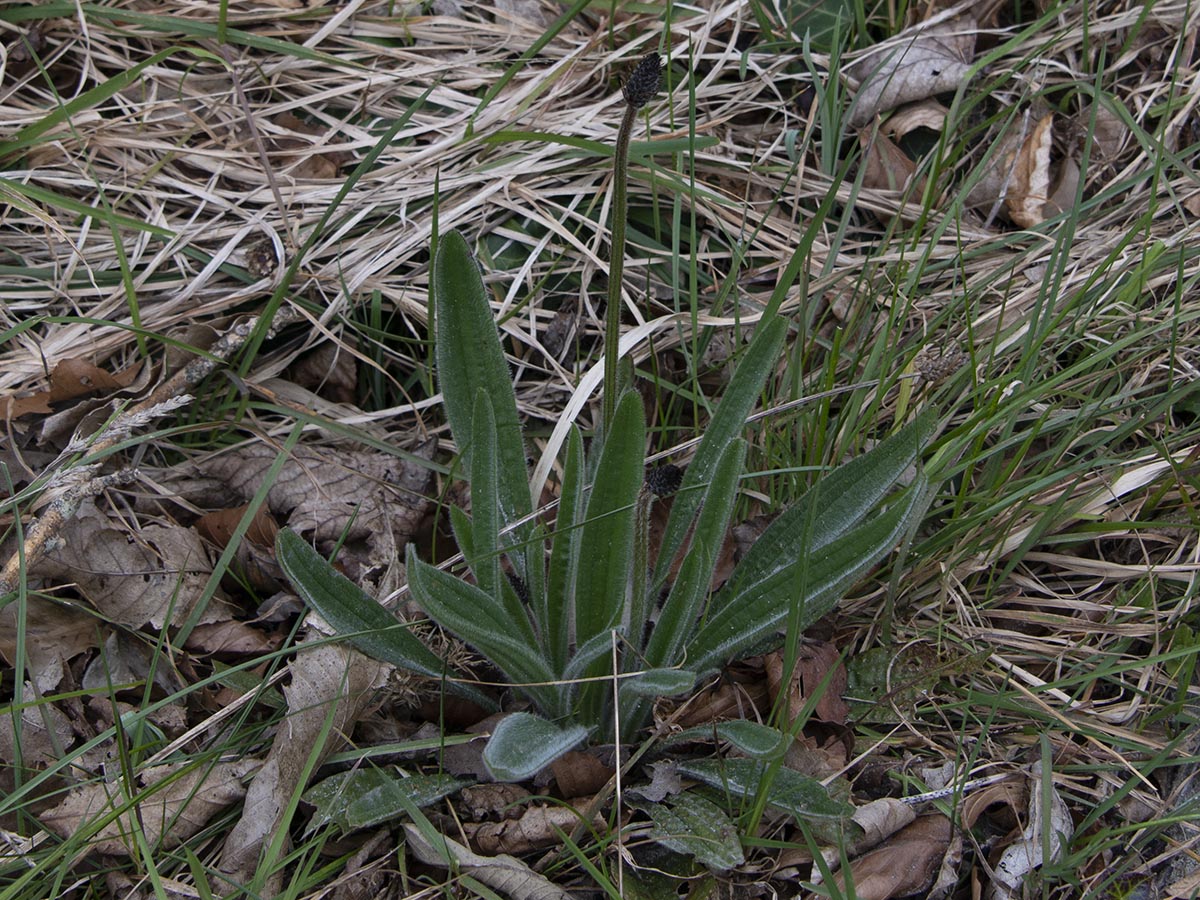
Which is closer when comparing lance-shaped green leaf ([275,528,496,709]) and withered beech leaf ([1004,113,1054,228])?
lance-shaped green leaf ([275,528,496,709])

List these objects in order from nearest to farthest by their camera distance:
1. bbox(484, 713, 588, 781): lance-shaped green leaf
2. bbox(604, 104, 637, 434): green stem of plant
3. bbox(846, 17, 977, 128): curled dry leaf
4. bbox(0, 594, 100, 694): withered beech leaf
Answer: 1. bbox(604, 104, 637, 434): green stem of plant
2. bbox(484, 713, 588, 781): lance-shaped green leaf
3. bbox(0, 594, 100, 694): withered beech leaf
4. bbox(846, 17, 977, 128): curled dry leaf

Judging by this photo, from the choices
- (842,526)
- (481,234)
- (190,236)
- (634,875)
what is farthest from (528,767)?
(190,236)

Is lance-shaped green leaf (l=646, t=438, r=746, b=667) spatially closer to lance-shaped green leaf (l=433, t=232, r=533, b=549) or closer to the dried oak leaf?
lance-shaped green leaf (l=433, t=232, r=533, b=549)

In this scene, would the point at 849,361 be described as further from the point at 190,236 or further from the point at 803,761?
the point at 190,236

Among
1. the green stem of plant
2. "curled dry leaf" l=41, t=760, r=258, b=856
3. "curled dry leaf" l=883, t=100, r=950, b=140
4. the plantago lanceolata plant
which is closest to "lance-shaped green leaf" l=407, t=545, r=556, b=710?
the plantago lanceolata plant

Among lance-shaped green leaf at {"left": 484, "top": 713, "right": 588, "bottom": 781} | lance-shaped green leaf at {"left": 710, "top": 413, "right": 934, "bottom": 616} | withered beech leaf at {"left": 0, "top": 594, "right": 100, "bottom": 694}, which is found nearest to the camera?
lance-shaped green leaf at {"left": 484, "top": 713, "right": 588, "bottom": 781}

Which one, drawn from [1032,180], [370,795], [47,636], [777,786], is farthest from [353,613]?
[1032,180]

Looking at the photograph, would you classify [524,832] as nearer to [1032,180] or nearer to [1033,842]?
[1033,842]
